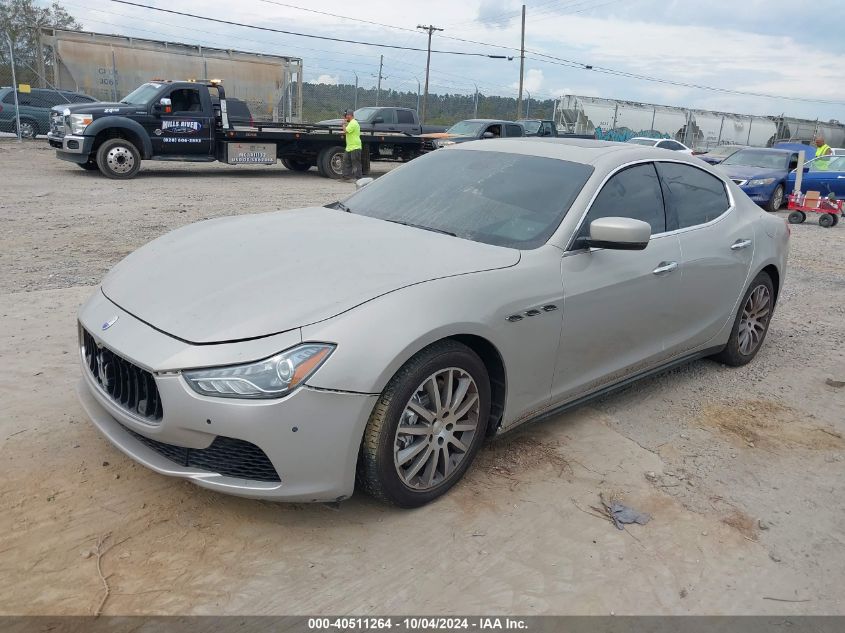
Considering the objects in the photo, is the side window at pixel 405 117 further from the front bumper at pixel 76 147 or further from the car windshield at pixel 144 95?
the front bumper at pixel 76 147

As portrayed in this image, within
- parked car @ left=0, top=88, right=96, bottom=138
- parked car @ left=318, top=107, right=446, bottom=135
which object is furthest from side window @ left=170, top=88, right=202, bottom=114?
parked car @ left=0, top=88, right=96, bottom=138

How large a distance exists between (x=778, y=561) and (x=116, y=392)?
2824 millimetres

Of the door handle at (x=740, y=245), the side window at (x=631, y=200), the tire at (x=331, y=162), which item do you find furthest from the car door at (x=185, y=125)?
the door handle at (x=740, y=245)

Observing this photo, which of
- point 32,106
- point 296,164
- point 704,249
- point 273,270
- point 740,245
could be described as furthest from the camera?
point 32,106

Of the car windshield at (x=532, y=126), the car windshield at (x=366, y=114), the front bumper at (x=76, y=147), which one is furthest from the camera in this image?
the car windshield at (x=532, y=126)

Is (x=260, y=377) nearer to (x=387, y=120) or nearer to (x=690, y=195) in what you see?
(x=690, y=195)

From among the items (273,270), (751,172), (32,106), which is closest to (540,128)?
(751,172)

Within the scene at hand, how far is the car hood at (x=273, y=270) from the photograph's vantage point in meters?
2.74

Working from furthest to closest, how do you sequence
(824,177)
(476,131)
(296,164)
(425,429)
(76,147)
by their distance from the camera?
(476,131) < (296,164) < (824,177) < (76,147) < (425,429)

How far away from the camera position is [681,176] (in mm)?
4441

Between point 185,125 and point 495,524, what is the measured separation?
14.5 meters

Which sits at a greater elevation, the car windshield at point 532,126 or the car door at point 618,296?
the car windshield at point 532,126

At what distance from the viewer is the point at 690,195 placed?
4.45m

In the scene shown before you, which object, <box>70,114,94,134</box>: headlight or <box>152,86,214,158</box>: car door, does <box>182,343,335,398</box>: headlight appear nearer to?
<box>70,114,94,134</box>: headlight
